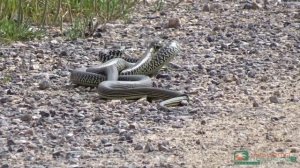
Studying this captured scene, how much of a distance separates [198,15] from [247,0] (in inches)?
53.0

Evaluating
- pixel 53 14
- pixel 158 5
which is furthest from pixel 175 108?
pixel 158 5

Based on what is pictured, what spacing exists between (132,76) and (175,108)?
1.27 meters

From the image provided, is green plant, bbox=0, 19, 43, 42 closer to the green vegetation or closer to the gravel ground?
the green vegetation

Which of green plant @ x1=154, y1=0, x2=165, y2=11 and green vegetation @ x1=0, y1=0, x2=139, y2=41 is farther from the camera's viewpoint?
green plant @ x1=154, y1=0, x2=165, y2=11

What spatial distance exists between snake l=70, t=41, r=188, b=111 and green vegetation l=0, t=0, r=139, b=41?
1426 mm

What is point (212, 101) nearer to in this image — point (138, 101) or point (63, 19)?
point (138, 101)

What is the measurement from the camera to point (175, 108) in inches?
338

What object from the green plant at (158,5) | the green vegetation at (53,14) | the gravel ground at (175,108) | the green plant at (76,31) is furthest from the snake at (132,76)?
Result: the green plant at (158,5)

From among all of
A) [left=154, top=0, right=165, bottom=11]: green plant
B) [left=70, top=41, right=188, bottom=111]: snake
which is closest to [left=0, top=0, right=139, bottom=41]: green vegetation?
[left=154, top=0, right=165, bottom=11]: green plant

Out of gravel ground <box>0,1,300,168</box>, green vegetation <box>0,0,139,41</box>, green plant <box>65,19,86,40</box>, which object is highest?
green vegetation <box>0,0,139,41</box>

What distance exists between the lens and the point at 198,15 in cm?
1359

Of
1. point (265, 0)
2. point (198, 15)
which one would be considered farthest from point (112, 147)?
point (265, 0)

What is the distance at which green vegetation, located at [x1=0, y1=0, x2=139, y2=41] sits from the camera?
11.8m

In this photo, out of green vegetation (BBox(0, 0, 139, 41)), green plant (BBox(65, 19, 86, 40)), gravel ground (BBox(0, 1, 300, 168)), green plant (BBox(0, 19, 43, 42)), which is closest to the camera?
gravel ground (BBox(0, 1, 300, 168))
